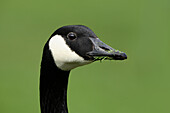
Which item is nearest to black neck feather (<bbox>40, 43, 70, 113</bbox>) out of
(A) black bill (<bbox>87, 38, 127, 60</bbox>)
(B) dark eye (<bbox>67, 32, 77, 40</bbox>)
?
(B) dark eye (<bbox>67, 32, 77, 40</bbox>)

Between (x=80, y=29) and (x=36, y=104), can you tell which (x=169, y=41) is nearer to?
(x=36, y=104)

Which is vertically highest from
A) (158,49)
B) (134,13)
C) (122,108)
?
(134,13)

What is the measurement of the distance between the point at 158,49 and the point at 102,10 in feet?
6.58

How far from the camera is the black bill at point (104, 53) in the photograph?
295 cm

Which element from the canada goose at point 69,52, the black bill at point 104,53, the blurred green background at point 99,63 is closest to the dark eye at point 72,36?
the canada goose at point 69,52

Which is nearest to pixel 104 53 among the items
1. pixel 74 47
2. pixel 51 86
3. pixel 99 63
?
pixel 74 47

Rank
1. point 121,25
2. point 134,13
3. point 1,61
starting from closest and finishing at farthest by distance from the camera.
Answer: point 1,61 → point 121,25 → point 134,13

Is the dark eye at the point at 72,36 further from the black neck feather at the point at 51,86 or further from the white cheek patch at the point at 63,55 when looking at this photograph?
the black neck feather at the point at 51,86

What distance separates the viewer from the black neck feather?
322cm

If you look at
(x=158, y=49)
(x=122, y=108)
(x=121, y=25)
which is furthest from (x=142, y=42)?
(x=122, y=108)

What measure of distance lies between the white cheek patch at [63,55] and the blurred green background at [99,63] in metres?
3.05

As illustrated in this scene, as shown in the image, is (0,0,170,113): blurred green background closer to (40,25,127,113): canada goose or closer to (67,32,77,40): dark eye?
(40,25,127,113): canada goose

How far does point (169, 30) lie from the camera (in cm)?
932

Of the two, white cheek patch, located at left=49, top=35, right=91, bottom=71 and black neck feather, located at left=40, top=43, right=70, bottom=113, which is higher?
white cheek patch, located at left=49, top=35, right=91, bottom=71
